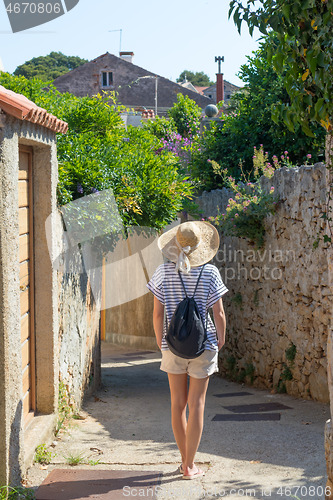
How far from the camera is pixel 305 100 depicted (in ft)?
11.0

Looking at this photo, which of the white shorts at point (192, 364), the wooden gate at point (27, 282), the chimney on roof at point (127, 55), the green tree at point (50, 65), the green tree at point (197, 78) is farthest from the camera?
the green tree at point (197, 78)

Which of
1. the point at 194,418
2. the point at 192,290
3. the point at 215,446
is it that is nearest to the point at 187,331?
the point at 192,290

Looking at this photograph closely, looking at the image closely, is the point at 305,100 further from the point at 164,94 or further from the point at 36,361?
the point at 164,94

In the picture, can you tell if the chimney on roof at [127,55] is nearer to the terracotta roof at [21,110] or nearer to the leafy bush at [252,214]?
the leafy bush at [252,214]

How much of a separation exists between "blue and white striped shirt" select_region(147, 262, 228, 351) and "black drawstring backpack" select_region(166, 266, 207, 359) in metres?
0.08

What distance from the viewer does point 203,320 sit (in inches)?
164

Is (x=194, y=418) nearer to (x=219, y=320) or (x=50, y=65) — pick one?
(x=219, y=320)

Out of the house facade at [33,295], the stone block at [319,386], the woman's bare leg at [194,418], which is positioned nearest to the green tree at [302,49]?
the house facade at [33,295]

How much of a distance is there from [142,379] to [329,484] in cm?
581

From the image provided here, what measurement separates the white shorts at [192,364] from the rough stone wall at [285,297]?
2.49 metres

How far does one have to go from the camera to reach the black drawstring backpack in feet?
13.3

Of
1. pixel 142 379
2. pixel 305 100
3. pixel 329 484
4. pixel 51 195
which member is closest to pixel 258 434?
pixel 329 484

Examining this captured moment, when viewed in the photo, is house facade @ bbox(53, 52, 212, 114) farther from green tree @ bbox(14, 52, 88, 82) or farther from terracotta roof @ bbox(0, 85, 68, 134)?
terracotta roof @ bbox(0, 85, 68, 134)

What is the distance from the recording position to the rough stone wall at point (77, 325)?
5.71m
